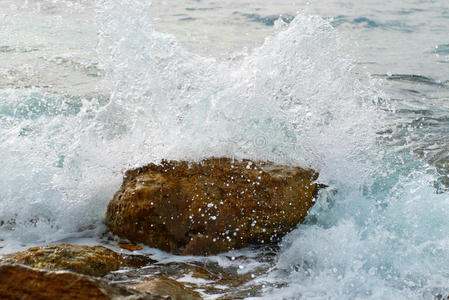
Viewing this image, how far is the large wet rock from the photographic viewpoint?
352 centimetres

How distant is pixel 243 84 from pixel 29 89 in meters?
4.24

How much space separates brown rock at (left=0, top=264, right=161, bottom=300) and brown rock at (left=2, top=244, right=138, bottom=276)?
1053 mm

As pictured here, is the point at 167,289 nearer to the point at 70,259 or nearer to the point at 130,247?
the point at 70,259

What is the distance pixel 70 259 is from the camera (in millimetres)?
2986

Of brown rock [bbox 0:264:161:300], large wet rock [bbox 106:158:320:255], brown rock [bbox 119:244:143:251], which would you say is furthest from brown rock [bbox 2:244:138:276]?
brown rock [bbox 0:264:161:300]

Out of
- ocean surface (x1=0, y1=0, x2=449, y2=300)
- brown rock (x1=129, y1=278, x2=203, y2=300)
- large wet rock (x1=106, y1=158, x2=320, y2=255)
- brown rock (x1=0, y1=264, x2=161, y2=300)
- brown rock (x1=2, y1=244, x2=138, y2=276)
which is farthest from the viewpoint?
large wet rock (x1=106, y1=158, x2=320, y2=255)

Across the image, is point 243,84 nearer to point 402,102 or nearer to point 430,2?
point 402,102

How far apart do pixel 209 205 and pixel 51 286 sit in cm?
184

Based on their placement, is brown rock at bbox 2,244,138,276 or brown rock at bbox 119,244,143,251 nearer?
brown rock at bbox 2,244,138,276

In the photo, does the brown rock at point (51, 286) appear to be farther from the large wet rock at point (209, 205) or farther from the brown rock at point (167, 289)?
the large wet rock at point (209, 205)

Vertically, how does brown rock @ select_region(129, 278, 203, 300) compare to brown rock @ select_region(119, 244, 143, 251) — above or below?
above

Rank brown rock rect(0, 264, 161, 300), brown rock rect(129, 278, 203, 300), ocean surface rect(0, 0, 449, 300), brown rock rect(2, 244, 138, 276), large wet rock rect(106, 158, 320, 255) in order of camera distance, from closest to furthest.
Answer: brown rock rect(0, 264, 161, 300), brown rock rect(129, 278, 203, 300), brown rock rect(2, 244, 138, 276), ocean surface rect(0, 0, 449, 300), large wet rock rect(106, 158, 320, 255)

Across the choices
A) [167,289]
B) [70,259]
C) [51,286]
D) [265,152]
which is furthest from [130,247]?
[51,286]

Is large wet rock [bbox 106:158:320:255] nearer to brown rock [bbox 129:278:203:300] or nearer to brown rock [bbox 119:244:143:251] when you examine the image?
brown rock [bbox 119:244:143:251]
